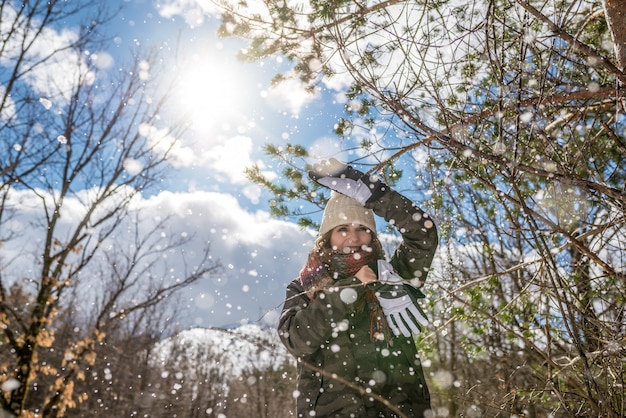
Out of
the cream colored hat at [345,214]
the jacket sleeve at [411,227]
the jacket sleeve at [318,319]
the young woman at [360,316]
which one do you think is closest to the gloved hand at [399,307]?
the young woman at [360,316]

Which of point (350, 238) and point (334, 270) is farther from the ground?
point (350, 238)

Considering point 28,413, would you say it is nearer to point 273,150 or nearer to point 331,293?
point 273,150

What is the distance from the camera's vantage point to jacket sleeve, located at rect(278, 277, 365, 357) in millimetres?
1870

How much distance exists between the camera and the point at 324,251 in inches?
94.0

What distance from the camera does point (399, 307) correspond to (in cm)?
198

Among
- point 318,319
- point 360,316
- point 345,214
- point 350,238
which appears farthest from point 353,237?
point 318,319

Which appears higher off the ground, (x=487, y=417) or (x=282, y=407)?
(x=282, y=407)

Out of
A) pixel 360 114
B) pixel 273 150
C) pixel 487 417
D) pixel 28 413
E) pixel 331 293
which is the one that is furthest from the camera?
pixel 28 413

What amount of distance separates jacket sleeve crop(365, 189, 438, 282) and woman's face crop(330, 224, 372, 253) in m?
0.22

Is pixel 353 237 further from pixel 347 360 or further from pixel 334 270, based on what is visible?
pixel 347 360

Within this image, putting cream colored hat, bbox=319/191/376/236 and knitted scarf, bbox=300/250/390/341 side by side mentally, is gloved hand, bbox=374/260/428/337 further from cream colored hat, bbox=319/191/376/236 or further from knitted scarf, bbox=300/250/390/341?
cream colored hat, bbox=319/191/376/236

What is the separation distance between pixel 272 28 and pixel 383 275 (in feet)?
6.87

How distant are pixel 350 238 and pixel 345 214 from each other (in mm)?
152

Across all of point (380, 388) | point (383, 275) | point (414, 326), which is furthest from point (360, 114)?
point (380, 388)
